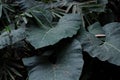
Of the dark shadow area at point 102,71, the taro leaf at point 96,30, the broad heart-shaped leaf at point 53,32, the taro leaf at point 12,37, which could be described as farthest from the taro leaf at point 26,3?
the dark shadow area at point 102,71

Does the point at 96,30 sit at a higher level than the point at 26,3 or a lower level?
lower

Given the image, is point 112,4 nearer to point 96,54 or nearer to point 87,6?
point 87,6

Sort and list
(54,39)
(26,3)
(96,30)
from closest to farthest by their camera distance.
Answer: (54,39), (96,30), (26,3)

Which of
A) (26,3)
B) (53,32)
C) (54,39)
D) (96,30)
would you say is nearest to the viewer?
(54,39)

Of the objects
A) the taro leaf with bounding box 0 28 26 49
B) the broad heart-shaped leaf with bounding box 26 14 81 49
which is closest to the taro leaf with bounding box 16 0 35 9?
the broad heart-shaped leaf with bounding box 26 14 81 49

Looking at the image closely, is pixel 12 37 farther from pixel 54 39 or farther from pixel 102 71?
pixel 102 71

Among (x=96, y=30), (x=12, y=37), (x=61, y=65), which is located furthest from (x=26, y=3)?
(x=61, y=65)

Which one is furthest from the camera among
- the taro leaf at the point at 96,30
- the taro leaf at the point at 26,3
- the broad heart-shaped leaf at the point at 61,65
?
the taro leaf at the point at 26,3

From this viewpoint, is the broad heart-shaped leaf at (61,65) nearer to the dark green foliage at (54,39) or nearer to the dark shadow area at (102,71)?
the dark green foliage at (54,39)
